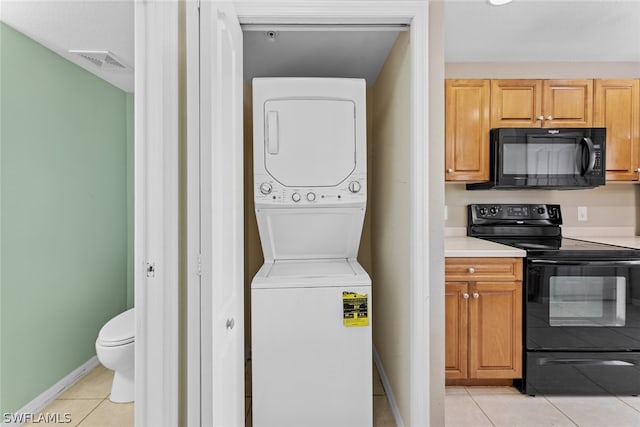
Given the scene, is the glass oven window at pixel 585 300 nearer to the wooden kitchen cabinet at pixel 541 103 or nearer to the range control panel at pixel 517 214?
the range control panel at pixel 517 214

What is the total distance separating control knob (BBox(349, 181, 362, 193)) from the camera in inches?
89.4

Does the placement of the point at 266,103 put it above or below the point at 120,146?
above

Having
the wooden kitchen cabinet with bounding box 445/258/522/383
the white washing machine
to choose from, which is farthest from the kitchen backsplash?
the white washing machine

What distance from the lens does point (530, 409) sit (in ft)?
7.33

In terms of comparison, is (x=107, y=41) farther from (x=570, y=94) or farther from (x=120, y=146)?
(x=570, y=94)

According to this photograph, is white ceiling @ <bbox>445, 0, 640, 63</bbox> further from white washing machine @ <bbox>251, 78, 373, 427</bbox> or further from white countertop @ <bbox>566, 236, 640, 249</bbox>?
white countertop @ <bbox>566, 236, 640, 249</bbox>

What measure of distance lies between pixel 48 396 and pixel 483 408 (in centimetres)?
230

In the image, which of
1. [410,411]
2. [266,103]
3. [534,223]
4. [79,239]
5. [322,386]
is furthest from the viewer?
[534,223]

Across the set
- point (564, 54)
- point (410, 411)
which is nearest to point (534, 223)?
point (564, 54)

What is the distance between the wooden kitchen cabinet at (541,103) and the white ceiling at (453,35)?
276 millimetres

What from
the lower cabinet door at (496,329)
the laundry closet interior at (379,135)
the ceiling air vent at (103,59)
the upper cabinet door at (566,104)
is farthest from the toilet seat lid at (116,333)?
the upper cabinet door at (566,104)

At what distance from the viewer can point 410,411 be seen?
1.73 meters

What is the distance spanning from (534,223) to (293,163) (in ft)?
6.84

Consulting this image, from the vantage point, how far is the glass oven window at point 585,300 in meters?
2.35
